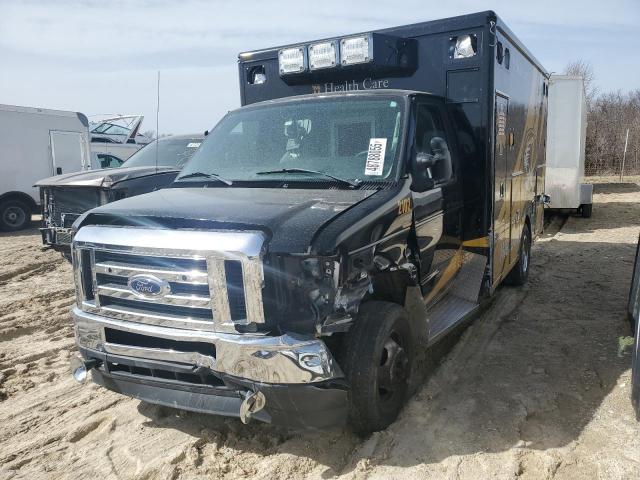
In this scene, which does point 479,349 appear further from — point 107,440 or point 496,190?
point 107,440

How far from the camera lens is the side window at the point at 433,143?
404cm

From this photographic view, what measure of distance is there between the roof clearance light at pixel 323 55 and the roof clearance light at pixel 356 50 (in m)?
0.08

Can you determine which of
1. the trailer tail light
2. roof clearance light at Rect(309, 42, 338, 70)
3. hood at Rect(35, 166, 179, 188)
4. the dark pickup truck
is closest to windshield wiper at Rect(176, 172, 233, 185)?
roof clearance light at Rect(309, 42, 338, 70)

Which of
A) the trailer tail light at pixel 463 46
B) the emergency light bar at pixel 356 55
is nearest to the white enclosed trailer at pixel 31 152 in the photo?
the emergency light bar at pixel 356 55

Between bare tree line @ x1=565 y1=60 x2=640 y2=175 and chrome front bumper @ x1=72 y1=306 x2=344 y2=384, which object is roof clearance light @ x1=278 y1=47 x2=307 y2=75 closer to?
chrome front bumper @ x1=72 y1=306 x2=344 y2=384

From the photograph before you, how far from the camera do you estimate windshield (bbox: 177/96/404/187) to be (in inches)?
155

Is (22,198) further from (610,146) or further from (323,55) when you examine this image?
(610,146)

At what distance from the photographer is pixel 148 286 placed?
3154 millimetres

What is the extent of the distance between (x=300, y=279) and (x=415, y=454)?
1.34 m

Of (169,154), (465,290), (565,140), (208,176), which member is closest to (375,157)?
→ (208,176)

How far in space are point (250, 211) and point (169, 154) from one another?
240 inches

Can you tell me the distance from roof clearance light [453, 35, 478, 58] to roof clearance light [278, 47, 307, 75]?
1.39 m

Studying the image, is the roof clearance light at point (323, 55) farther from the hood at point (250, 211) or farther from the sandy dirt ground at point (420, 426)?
the sandy dirt ground at point (420, 426)

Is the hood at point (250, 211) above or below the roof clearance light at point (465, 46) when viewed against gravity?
below
